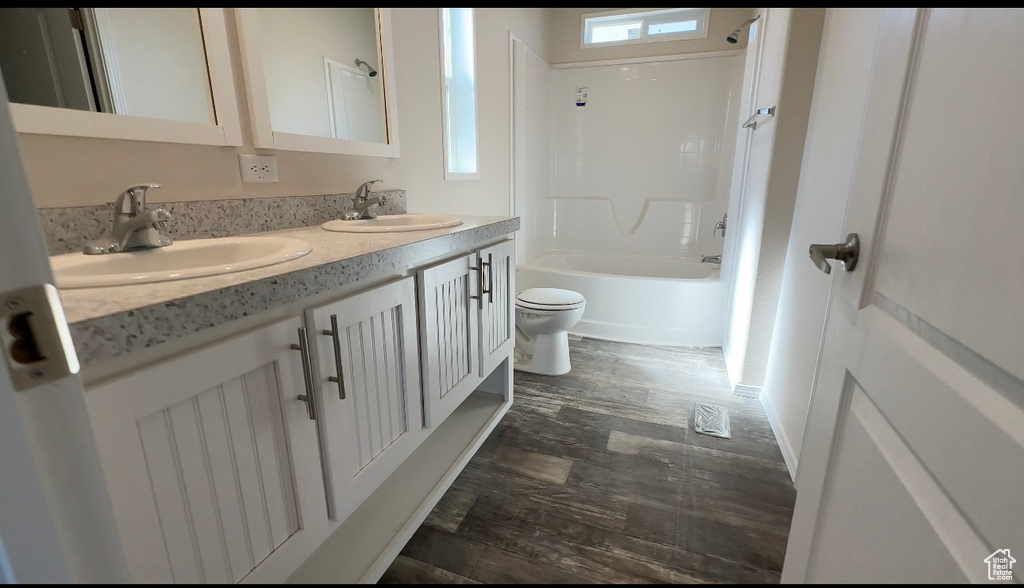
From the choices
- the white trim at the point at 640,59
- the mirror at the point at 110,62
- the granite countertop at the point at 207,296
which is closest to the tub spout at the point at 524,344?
the granite countertop at the point at 207,296

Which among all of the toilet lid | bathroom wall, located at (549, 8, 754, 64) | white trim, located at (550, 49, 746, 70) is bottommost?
the toilet lid

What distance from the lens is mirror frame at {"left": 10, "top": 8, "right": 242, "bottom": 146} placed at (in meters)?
0.83

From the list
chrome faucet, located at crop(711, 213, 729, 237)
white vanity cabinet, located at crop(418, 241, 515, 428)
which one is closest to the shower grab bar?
chrome faucet, located at crop(711, 213, 729, 237)

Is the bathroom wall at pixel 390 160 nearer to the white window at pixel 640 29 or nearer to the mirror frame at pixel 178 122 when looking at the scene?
the mirror frame at pixel 178 122

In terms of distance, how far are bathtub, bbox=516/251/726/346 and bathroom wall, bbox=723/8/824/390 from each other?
1.09 feet

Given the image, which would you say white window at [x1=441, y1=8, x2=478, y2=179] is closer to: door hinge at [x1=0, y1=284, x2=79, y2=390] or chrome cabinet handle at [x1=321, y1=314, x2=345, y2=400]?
chrome cabinet handle at [x1=321, y1=314, x2=345, y2=400]

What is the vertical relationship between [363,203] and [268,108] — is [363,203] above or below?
below

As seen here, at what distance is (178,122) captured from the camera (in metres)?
1.03

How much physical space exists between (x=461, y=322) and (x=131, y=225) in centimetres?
82

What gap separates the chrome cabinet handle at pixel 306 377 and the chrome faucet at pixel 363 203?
31.9 inches

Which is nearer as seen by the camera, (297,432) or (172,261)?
(297,432)

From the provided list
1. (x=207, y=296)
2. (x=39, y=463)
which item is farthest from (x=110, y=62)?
(x=39, y=463)

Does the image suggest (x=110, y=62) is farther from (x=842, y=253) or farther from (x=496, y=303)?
(x=842, y=253)

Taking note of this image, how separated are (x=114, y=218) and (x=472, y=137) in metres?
1.81
